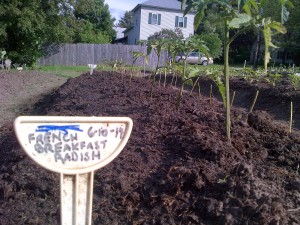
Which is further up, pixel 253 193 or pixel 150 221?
pixel 253 193

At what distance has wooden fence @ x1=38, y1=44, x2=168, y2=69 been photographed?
2905 centimetres

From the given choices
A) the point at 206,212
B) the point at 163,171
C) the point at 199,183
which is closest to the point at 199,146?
the point at 163,171

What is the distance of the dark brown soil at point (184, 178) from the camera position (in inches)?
120

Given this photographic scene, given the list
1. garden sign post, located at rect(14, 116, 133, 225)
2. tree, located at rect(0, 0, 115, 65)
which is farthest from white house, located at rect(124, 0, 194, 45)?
garden sign post, located at rect(14, 116, 133, 225)

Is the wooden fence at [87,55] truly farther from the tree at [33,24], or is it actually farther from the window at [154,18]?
the window at [154,18]

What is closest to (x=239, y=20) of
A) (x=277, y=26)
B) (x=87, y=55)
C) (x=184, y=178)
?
(x=277, y=26)

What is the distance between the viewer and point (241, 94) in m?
11.5

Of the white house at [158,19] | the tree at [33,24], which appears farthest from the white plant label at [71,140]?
the white house at [158,19]

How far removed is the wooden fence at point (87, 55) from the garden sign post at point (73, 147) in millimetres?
26324

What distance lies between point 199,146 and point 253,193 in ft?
3.91

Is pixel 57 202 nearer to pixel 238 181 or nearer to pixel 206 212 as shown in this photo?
pixel 206 212

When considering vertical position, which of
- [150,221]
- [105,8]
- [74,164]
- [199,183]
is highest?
[105,8]

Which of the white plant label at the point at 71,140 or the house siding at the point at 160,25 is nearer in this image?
the white plant label at the point at 71,140

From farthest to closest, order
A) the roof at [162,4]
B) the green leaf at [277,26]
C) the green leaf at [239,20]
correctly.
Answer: the roof at [162,4]
the green leaf at [277,26]
the green leaf at [239,20]
